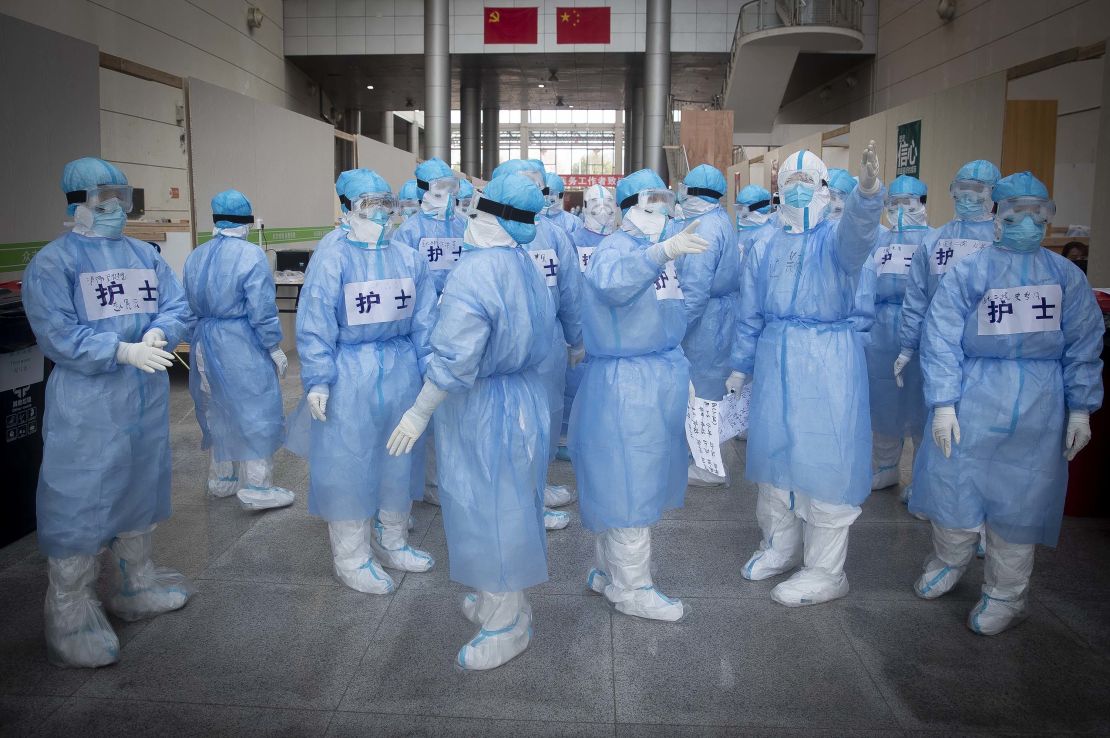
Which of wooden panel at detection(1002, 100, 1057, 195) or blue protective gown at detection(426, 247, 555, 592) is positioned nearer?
blue protective gown at detection(426, 247, 555, 592)

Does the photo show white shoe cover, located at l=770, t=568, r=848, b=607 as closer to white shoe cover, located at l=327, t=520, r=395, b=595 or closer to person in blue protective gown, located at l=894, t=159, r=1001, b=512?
person in blue protective gown, located at l=894, t=159, r=1001, b=512

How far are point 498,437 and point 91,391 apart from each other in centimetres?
146

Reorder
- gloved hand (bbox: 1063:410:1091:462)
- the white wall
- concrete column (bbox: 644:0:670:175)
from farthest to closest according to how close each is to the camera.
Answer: concrete column (bbox: 644:0:670:175) < the white wall < gloved hand (bbox: 1063:410:1091:462)

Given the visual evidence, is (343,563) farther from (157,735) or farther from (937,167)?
(937,167)

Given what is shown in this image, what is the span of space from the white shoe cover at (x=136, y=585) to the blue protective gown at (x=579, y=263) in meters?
2.52

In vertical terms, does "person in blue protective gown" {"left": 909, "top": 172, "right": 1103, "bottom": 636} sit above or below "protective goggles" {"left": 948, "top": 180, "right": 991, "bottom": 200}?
below

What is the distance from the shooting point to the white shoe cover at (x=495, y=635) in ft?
9.35

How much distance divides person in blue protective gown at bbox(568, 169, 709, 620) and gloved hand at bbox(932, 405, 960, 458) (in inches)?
36.6

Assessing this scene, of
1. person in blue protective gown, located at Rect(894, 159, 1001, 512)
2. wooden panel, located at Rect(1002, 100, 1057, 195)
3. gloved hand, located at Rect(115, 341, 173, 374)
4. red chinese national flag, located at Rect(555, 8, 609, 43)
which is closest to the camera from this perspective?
gloved hand, located at Rect(115, 341, 173, 374)

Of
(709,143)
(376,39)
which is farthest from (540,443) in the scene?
(376,39)

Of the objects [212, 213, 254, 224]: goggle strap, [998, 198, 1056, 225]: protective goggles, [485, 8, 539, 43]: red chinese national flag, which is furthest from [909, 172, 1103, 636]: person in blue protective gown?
[485, 8, 539, 43]: red chinese national flag

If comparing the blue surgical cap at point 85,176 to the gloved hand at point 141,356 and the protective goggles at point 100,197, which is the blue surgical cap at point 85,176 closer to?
the protective goggles at point 100,197

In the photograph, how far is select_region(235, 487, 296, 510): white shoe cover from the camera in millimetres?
4430

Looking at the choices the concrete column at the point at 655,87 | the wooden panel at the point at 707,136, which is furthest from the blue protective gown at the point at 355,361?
the concrete column at the point at 655,87
